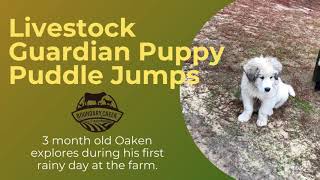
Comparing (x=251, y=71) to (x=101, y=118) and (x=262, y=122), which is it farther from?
(x=101, y=118)

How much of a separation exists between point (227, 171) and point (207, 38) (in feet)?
3.71

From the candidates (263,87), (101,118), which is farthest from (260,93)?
(101,118)

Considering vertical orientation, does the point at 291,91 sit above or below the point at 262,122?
above

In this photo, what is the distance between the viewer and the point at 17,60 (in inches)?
172

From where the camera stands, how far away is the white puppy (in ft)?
14.4

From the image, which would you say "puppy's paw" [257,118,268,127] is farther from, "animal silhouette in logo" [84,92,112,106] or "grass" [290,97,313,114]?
"animal silhouette in logo" [84,92,112,106]

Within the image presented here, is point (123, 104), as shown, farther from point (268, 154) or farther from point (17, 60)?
point (268, 154)

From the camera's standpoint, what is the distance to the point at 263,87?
441cm

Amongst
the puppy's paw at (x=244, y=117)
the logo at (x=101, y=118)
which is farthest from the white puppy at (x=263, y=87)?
the logo at (x=101, y=118)

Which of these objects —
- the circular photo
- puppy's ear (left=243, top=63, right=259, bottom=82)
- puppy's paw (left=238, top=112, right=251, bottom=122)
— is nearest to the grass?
the circular photo

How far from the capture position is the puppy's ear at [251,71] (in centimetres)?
440

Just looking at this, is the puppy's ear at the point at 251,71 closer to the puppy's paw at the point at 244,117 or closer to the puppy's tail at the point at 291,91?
the puppy's paw at the point at 244,117

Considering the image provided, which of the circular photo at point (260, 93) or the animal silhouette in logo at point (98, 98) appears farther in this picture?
the circular photo at point (260, 93)

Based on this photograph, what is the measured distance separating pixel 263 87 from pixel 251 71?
0.14 meters
